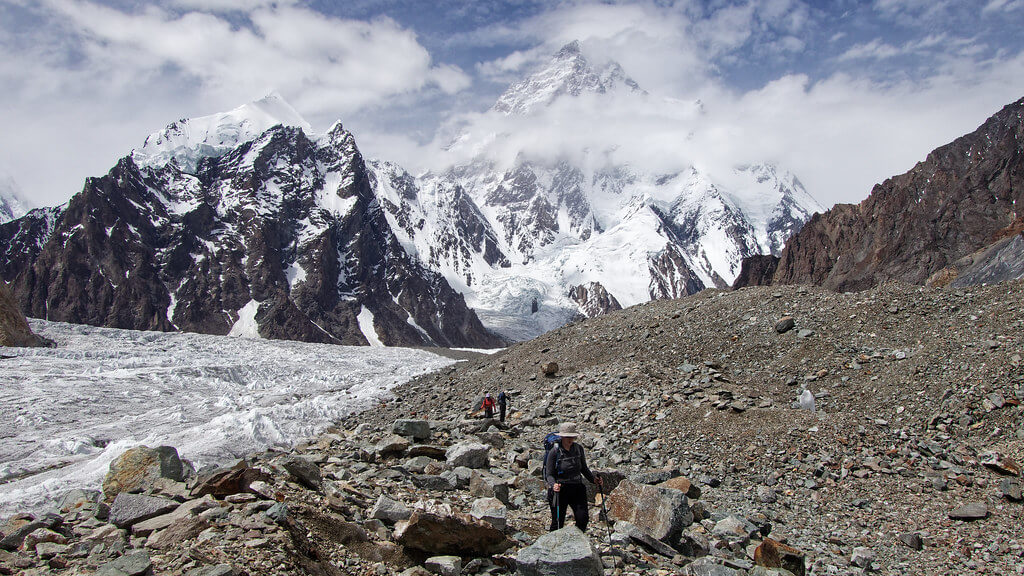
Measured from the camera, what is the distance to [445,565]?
6.94 meters

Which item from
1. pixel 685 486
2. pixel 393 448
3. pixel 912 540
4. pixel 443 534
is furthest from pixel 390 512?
pixel 912 540

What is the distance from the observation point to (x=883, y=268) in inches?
3108

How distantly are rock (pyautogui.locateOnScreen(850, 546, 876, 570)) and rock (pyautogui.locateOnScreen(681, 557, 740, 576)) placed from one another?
2795 mm

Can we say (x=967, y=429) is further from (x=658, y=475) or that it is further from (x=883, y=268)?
(x=883, y=268)

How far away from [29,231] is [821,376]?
702 ft

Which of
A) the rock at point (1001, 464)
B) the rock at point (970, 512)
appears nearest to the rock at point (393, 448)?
the rock at point (970, 512)

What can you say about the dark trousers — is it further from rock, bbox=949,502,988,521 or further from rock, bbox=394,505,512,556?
rock, bbox=949,502,988,521

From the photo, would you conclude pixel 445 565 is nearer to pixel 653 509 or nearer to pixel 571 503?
pixel 571 503

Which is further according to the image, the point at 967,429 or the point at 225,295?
the point at 225,295

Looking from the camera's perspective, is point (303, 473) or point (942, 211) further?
point (942, 211)

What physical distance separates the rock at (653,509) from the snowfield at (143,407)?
1249 centimetres

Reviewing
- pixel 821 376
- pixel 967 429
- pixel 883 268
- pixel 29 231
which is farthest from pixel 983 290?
pixel 29 231

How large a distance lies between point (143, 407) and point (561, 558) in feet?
120

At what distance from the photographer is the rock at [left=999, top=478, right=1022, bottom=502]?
34.6ft
